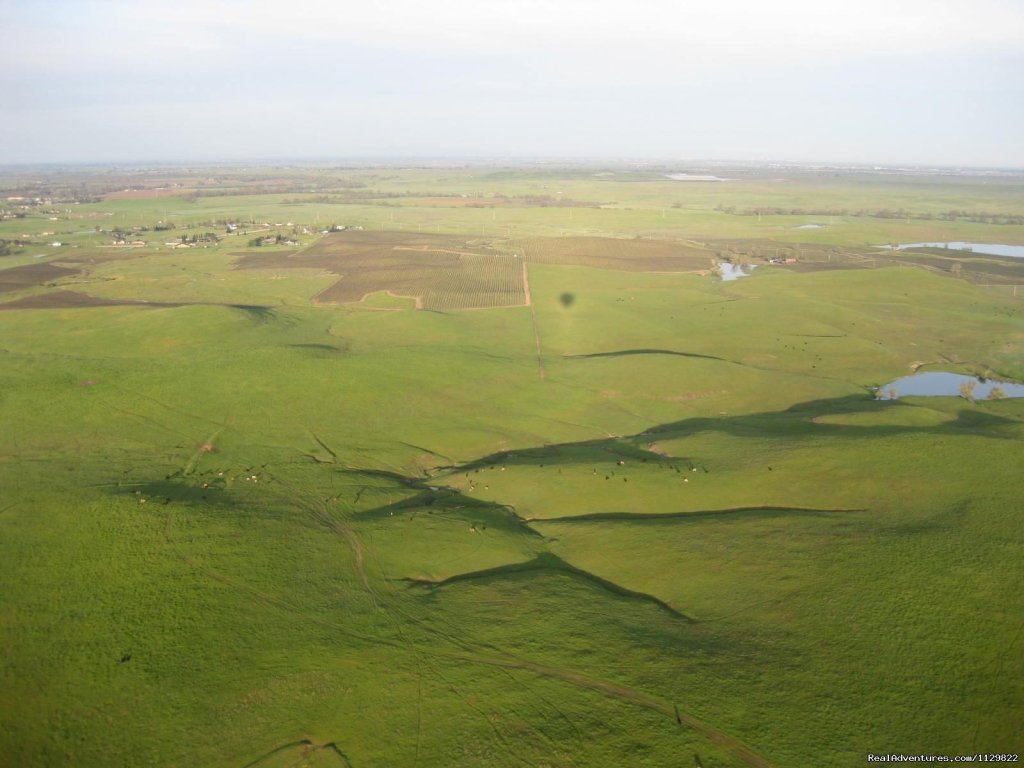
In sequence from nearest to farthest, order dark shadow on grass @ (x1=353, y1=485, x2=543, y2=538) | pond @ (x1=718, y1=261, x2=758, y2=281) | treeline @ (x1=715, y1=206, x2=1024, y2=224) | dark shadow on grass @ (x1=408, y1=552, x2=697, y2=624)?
dark shadow on grass @ (x1=408, y1=552, x2=697, y2=624) → dark shadow on grass @ (x1=353, y1=485, x2=543, y2=538) → pond @ (x1=718, y1=261, x2=758, y2=281) → treeline @ (x1=715, y1=206, x2=1024, y2=224)

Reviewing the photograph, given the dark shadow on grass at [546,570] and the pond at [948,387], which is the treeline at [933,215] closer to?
the pond at [948,387]

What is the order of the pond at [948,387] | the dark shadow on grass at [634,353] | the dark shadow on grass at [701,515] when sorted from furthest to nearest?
the dark shadow on grass at [634,353] < the pond at [948,387] < the dark shadow on grass at [701,515]

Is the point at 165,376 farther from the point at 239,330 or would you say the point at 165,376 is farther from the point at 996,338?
the point at 996,338

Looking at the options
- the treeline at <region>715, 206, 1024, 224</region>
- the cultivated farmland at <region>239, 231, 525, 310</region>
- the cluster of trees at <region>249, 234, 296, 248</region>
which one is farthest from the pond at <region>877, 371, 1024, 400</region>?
the treeline at <region>715, 206, 1024, 224</region>

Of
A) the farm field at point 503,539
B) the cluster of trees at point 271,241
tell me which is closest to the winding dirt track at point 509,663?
the farm field at point 503,539

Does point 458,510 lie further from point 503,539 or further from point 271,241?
point 271,241

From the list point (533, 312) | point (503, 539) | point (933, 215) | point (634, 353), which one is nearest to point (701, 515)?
point (503, 539)

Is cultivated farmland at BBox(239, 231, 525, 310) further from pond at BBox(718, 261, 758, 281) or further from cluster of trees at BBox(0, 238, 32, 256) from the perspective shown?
cluster of trees at BBox(0, 238, 32, 256)
